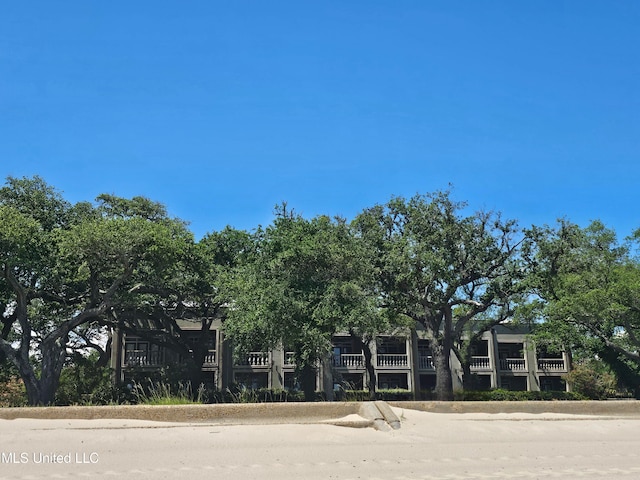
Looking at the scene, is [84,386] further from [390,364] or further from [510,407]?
[390,364]

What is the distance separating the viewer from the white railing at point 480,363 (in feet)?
153

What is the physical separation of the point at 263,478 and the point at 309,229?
13667 mm

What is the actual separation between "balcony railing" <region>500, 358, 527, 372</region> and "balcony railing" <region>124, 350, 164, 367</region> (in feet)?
89.4

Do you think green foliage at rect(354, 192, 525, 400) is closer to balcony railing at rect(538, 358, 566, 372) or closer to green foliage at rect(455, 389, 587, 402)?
green foliage at rect(455, 389, 587, 402)

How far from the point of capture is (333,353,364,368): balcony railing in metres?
44.6

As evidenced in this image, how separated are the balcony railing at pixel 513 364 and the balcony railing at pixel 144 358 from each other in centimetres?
2724

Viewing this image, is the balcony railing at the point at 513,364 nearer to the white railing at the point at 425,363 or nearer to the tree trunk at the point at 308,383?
the white railing at the point at 425,363

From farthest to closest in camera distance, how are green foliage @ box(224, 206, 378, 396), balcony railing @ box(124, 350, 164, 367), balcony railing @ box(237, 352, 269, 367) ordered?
balcony railing @ box(237, 352, 269, 367) → balcony railing @ box(124, 350, 164, 367) → green foliage @ box(224, 206, 378, 396)

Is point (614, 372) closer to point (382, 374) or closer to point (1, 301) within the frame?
point (382, 374)

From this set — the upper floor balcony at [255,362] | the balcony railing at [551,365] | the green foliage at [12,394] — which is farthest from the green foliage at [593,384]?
the green foliage at [12,394]

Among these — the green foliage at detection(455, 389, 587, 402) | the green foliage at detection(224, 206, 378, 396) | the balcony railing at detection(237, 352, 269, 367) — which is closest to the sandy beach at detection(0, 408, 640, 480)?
the green foliage at detection(224, 206, 378, 396)

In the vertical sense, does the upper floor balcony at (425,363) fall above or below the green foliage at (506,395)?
above

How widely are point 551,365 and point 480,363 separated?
20.0 feet

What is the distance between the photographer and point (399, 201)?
97.3 ft
